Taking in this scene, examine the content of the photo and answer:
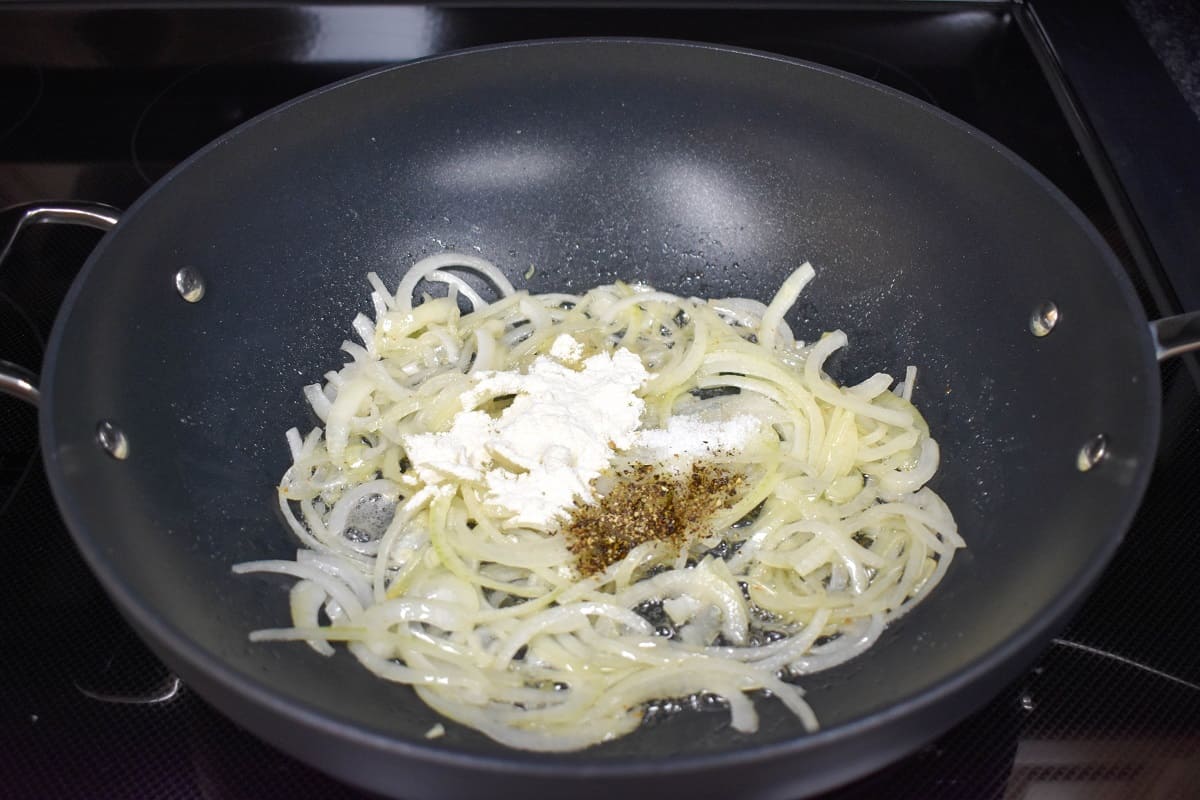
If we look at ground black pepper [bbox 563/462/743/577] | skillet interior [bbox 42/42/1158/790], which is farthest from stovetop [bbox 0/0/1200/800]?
ground black pepper [bbox 563/462/743/577]

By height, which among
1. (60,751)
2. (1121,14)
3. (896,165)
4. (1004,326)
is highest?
(1121,14)

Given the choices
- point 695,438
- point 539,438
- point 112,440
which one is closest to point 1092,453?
point 695,438

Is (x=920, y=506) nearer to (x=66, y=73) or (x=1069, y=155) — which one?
(x=1069, y=155)

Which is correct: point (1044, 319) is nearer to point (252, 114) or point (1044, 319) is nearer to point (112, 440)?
point (112, 440)

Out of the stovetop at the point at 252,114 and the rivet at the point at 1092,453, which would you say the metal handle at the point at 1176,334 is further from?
the stovetop at the point at 252,114

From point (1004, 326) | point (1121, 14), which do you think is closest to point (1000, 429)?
point (1004, 326)

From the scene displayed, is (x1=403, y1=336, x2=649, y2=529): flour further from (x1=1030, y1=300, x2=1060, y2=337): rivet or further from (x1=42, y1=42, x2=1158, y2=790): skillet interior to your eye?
(x1=1030, y1=300, x2=1060, y2=337): rivet

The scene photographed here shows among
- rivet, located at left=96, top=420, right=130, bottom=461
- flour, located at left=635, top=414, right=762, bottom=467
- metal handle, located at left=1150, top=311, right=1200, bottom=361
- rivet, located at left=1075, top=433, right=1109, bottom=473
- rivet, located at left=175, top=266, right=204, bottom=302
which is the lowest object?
rivet, located at left=96, top=420, right=130, bottom=461

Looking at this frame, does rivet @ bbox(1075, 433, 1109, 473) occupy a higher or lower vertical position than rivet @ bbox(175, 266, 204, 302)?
higher
